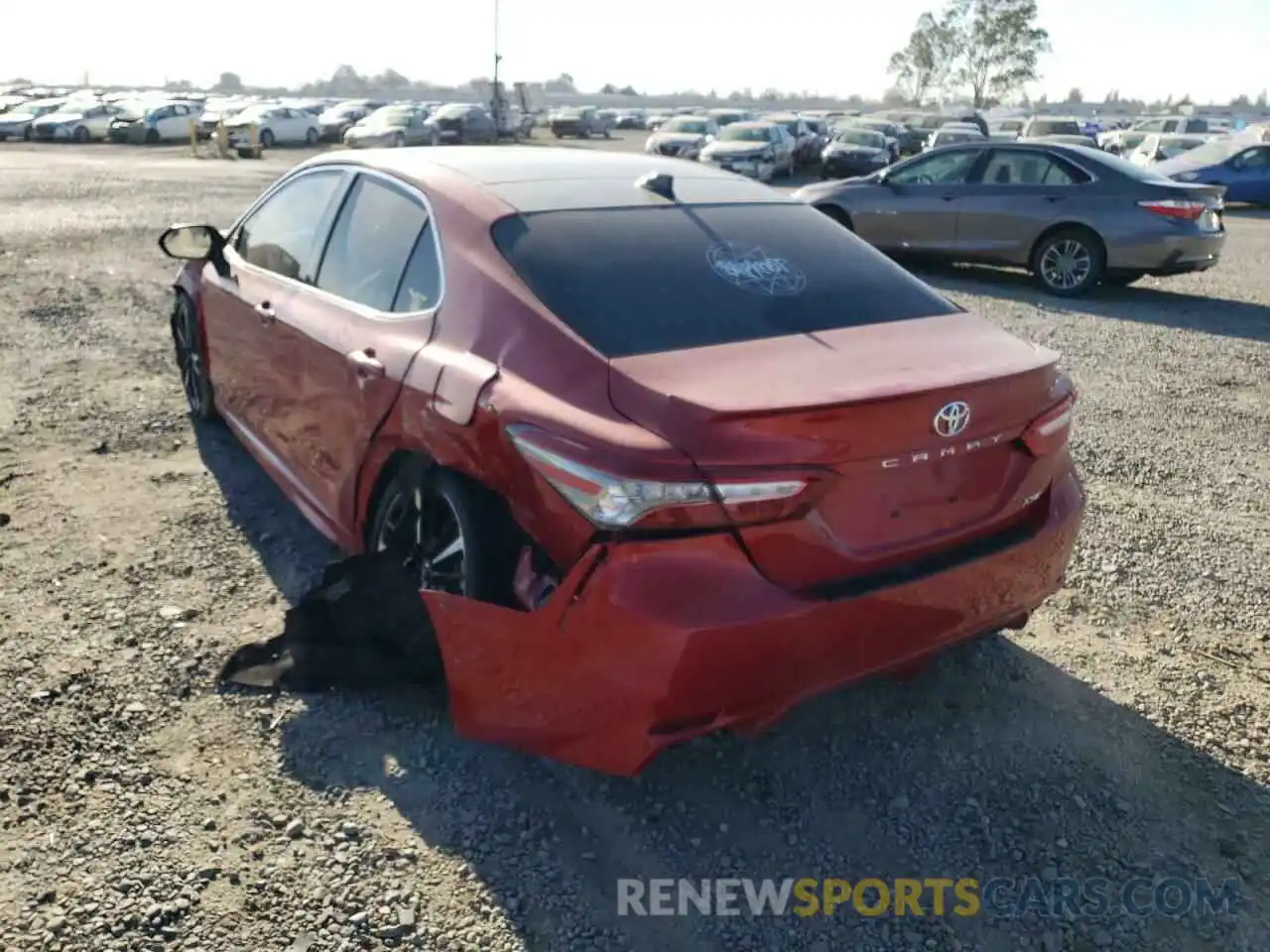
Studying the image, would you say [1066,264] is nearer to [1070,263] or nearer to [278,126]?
[1070,263]

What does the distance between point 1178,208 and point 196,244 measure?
9.37 meters

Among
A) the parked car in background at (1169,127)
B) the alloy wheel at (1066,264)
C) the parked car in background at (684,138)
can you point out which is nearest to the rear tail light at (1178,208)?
the alloy wheel at (1066,264)

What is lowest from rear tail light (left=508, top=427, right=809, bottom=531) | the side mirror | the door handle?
rear tail light (left=508, top=427, right=809, bottom=531)

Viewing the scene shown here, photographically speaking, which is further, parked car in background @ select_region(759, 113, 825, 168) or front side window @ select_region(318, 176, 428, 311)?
parked car in background @ select_region(759, 113, 825, 168)

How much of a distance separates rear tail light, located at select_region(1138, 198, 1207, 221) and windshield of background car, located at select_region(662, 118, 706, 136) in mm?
23387

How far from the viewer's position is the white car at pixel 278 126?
38.1m

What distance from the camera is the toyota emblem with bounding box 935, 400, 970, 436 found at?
2637 mm

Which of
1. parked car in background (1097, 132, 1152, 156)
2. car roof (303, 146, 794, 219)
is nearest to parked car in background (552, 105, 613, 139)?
parked car in background (1097, 132, 1152, 156)

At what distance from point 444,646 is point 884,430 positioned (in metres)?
1.28

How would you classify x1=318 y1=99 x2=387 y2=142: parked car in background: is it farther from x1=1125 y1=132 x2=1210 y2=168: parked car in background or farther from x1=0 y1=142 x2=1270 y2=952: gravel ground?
x1=0 y1=142 x2=1270 y2=952: gravel ground

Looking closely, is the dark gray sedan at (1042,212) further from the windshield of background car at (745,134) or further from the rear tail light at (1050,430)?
the windshield of background car at (745,134)

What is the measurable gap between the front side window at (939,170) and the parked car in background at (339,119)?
34.8 metres

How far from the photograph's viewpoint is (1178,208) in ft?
33.9

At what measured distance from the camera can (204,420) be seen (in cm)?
574
